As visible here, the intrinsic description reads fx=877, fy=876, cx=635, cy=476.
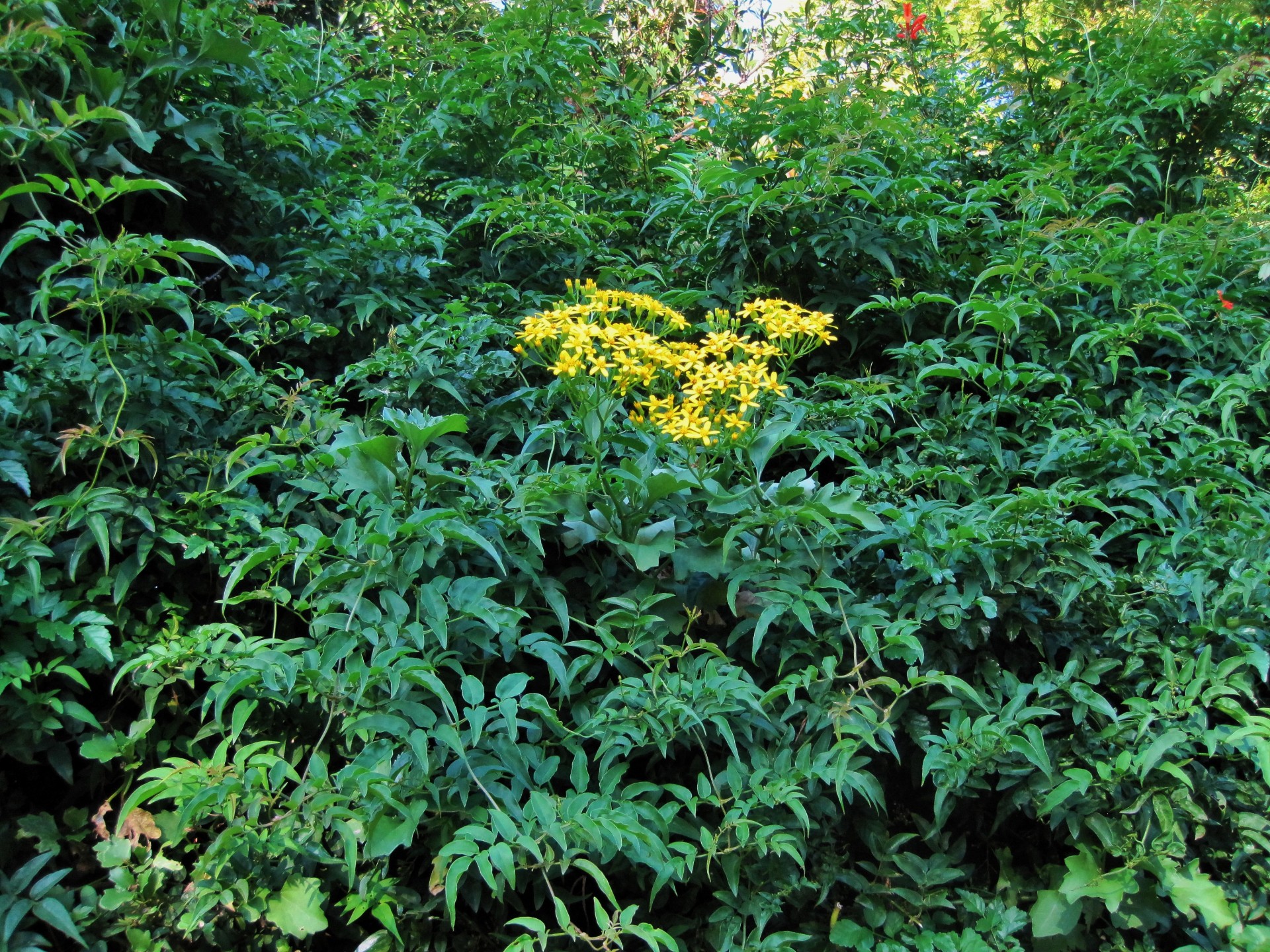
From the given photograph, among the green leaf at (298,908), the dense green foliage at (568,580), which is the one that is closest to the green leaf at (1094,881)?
the dense green foliage at (568,580)

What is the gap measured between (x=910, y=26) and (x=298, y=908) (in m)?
4.35

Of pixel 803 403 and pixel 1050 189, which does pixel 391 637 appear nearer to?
pixel 803 403

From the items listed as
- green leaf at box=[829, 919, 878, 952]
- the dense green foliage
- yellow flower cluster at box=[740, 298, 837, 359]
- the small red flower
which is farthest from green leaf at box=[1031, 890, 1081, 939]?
A: the small red flower

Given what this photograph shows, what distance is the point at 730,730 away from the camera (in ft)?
6.18

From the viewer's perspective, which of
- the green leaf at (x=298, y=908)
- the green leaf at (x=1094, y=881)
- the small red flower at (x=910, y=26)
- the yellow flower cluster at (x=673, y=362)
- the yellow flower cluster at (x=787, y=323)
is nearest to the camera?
the green leaf at (x=298, y=908)

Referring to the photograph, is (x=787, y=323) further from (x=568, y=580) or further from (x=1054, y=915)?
(x=1054, y=915)

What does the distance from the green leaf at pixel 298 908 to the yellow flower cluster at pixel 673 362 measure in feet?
3.97

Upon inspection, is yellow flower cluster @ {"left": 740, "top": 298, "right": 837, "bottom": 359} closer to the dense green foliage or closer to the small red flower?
the dense green foliage

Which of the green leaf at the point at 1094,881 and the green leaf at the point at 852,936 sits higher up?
the green leaf at the point at 1094,881

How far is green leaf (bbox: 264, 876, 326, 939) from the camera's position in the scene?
1.71 metres

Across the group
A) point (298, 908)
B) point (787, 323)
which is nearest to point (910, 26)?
point (787, 323)

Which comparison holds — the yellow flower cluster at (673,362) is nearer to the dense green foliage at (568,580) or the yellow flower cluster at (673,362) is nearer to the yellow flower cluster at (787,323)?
the yellow flower cluster at (787,323)

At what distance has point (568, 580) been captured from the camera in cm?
220

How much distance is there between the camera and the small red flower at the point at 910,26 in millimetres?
4176
